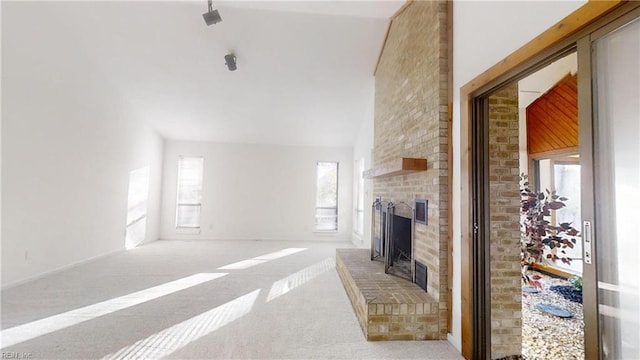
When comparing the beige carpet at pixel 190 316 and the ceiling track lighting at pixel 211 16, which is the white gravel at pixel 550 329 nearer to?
the beige carpet at pixel 190 316

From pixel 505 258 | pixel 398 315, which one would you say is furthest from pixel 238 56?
pixel 505 258

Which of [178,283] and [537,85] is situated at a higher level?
[537,85]

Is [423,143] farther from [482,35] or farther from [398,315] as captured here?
[398,315]

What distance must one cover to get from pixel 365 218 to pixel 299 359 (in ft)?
13.3

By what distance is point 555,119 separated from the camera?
229 centimetres

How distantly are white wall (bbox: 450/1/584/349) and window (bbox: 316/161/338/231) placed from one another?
5.53 meters

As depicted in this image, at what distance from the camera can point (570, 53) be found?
59.4 inches

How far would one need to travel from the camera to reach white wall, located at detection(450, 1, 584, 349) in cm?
159

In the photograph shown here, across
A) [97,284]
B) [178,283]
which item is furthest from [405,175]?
[97,284]

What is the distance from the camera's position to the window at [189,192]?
24.8 feet

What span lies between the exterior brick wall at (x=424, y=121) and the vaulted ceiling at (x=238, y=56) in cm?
74

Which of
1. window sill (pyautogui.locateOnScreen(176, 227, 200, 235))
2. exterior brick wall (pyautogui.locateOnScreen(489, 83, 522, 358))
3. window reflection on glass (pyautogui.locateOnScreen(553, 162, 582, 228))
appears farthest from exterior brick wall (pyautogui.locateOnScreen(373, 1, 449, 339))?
window sill (pyautogui.locateOnScreen(176, 227, 200, 235))

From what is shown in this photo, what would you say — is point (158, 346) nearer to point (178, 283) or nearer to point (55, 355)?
point (55, 355)

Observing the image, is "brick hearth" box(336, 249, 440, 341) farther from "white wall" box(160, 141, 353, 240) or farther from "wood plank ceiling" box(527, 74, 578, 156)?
"white wall" box(160, 141, 353, 240)
